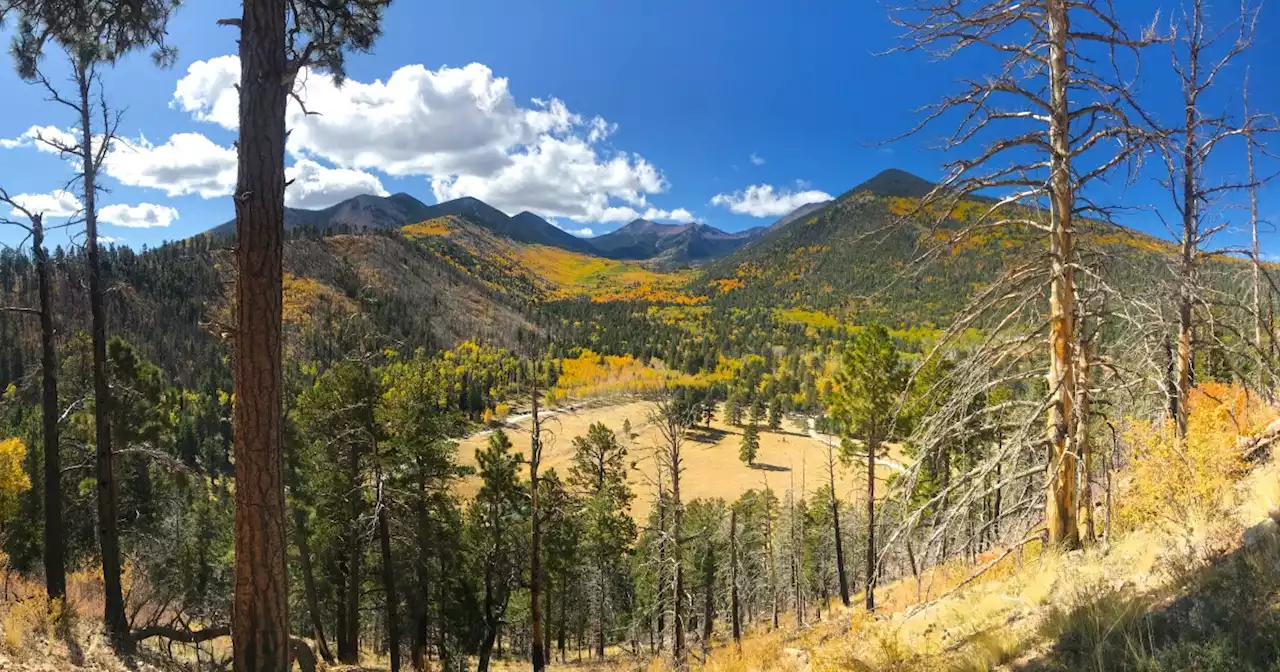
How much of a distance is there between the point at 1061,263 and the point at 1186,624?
279 centimetres

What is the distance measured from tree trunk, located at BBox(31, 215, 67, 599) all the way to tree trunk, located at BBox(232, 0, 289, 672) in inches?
246

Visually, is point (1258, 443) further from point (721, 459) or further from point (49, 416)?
point (721, 459)

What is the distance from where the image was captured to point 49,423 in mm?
8125

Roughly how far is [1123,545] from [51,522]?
12920mm

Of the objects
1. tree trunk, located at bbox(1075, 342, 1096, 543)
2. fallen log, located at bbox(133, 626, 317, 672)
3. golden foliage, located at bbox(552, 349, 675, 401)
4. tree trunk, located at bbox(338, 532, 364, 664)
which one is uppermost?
tree trunk, located at bbox(1075, 342, 1096, 543)

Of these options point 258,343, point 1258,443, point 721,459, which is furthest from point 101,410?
point 721,459

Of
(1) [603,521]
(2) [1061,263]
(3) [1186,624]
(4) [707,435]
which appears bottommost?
(4) [707,435]

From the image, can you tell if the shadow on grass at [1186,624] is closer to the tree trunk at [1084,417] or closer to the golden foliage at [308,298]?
the tree trunk at [1084,417]

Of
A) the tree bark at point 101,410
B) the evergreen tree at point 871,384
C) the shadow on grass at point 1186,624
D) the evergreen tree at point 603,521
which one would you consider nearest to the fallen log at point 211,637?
the tree bark at point 101,410

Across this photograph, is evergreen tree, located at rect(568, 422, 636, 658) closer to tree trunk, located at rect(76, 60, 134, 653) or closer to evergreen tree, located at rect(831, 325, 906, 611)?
evergreen tree, located at rect(831, 325, 906, 611)

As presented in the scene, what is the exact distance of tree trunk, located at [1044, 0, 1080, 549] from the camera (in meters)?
4.96

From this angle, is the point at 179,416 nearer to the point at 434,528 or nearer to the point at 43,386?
the point at 434,528

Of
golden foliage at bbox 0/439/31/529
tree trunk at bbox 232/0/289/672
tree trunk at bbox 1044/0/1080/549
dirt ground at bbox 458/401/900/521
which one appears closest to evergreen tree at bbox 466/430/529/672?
tree trunk at bbox 232/0/289/672

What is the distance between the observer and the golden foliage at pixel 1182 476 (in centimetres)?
541
